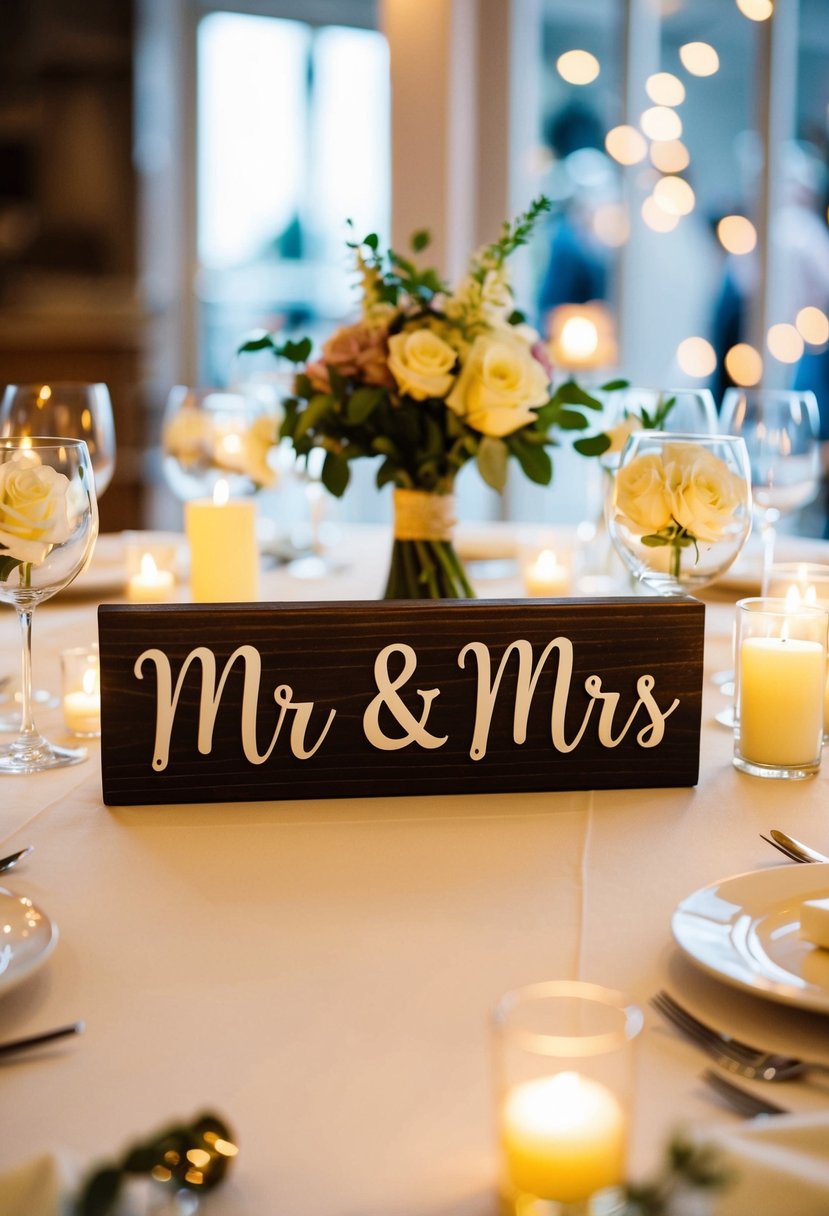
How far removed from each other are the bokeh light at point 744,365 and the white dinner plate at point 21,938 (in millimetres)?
3792

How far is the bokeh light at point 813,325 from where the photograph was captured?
4055 mm

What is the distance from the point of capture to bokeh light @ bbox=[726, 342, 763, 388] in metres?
4.14

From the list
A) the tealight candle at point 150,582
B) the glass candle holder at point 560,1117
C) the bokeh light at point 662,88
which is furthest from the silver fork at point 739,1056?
the bokeh light at point 662,88

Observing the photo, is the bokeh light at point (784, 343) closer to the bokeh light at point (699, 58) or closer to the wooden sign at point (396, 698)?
the bokeh light at point (699, 58)

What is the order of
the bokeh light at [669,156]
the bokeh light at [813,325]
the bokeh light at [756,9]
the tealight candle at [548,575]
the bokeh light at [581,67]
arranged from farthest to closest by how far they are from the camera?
the bokeh light at [581,67] → the bokeh light at [669,156] → the bokeh light at [813,325] → the bokeh light at [756,9] → the tealight candle at [548,575]

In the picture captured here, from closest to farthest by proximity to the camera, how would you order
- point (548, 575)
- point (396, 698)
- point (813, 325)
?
point (396, 698), point (548, 575), point (813, 325)

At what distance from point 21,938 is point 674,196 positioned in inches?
164

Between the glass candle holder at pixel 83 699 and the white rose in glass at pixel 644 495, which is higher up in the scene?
the white rose in glass at pixel 644 495

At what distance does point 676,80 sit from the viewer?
4344mm

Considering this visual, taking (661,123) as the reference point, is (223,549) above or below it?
below

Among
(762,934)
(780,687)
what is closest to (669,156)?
(780,687)

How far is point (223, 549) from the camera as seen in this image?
140cm

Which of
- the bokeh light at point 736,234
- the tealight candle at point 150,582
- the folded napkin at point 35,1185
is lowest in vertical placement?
the folded napkin at point 35,1185

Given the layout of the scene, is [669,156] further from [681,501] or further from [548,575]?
[681,501]
